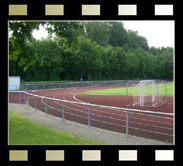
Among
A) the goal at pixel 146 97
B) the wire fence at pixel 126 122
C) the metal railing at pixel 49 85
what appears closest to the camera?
the wire fence at pixel 126 122

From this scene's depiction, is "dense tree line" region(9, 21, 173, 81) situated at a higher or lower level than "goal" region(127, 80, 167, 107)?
higher

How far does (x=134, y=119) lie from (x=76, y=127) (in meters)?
3.56

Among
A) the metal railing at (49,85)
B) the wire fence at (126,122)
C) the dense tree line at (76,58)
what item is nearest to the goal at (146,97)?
the wire fence at (126,122)

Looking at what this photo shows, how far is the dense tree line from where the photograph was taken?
7839 mm

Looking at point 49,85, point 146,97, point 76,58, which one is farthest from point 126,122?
point 76,58

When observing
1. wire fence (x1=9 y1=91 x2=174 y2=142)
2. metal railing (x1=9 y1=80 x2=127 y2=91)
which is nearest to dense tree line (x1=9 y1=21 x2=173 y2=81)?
wire fence (x1=9 y1=91 x2=174 y2=142)

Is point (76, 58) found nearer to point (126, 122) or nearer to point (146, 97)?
point (146, 97)

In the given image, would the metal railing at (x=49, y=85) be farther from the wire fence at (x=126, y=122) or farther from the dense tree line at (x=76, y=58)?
the wire fence at (x=126, y=122)

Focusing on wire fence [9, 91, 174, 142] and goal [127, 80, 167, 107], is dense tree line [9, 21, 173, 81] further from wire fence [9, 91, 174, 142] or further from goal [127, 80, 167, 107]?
goal [127, 80, 167, 107]

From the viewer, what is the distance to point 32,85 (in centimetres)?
2930

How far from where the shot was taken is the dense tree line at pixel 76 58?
7.84m

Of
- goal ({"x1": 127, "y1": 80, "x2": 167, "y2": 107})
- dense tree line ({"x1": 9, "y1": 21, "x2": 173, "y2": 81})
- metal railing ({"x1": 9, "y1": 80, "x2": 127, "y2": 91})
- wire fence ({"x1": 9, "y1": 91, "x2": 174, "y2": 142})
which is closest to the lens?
dense tree line ({"x1": 9, "y1": 21, "x2": 173, "y2": 81})
